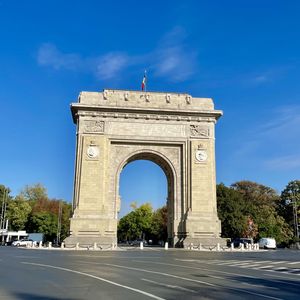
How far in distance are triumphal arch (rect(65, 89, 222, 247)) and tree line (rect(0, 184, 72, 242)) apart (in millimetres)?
28566

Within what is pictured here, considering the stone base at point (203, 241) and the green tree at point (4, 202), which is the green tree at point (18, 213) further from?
the stone base at point (203, 241)

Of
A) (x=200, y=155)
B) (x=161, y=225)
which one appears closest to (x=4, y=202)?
(x=161, y=225)

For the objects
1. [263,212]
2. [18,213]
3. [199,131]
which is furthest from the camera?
[18,213]

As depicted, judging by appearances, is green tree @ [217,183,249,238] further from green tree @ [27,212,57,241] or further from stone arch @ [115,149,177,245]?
green tree @ [27,212,57,241]

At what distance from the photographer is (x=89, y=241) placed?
34.3m

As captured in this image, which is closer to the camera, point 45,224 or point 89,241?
point 89,241

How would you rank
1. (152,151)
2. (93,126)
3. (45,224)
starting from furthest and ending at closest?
(45,224) < (152,151) < (93,126)

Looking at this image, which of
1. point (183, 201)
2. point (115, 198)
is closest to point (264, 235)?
point (183, 201)

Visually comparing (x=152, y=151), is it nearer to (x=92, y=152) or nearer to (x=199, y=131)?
(x=199, y=131)

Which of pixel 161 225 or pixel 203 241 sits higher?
pixel 161 225

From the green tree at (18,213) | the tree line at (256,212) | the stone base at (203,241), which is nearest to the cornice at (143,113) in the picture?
the stone base at (203,241)

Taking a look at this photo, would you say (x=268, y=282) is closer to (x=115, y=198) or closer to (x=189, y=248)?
(x=189, y=248)

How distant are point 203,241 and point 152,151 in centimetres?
972

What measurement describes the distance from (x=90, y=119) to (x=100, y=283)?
29.0 meters
